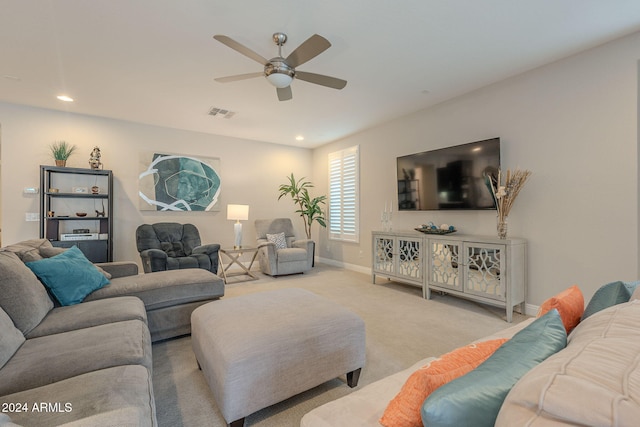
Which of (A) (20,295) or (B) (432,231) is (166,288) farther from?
(B) (432,231)

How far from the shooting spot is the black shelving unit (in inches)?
157

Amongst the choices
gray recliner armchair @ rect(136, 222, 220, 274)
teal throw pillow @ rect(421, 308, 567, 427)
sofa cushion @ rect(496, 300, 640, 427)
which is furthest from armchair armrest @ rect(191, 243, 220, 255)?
sofa cushion @ rect(496, 300, 640, 427)

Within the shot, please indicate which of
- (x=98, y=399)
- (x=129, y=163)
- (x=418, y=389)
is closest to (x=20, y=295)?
(x=98, y=399)

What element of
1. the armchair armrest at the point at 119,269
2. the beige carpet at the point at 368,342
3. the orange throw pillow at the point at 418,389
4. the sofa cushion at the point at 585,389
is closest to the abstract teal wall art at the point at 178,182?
the beige carpet at the point at 368,342

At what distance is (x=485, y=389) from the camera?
59 centimetres

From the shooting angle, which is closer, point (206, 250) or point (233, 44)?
point (233, 44)

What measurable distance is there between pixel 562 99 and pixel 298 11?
9.11 ft

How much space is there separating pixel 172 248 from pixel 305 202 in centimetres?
273

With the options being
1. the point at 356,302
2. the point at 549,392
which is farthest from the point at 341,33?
the point at 356,302

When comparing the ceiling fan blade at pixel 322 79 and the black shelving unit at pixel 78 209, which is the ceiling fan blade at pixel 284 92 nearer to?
the ceiling fan blade at pixel 322 79

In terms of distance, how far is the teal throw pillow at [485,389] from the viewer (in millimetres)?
560

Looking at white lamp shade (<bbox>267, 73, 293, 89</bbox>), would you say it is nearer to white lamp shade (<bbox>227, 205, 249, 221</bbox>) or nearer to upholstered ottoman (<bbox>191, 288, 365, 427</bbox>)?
upholstered ottoman (<bbox>191, 288, 365, 427</bbox>)

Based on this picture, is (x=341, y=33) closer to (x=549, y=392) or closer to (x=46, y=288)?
(x=549, y=392)

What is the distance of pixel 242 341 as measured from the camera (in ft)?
4.85
